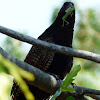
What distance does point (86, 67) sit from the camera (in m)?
8.55

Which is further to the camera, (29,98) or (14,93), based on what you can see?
(14,93)

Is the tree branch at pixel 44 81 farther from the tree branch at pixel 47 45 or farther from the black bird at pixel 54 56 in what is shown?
the black bird at pixel 54 56

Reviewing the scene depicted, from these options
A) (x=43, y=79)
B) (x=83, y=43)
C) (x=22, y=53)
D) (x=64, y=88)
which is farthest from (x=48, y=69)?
(x=83, y=43)

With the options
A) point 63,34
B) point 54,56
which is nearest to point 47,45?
point 54,56

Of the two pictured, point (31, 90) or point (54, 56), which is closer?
point (31, 90)

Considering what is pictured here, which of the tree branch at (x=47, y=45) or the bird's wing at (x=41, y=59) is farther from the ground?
the tree branch at (x=47, y=45)

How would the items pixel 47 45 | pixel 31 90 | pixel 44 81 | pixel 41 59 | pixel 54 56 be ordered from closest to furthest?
pixel 47 45 → pixel 44 81 → pixel 31 90 → pixel 41 59 → pixel 54 56

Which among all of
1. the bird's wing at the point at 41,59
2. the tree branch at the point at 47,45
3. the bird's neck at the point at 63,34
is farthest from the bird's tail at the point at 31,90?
the tree branch at the point at 47,45

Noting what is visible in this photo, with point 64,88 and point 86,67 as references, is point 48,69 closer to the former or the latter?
point 64,88

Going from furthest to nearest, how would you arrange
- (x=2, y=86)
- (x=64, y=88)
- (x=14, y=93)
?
(x=14, y=93) < (x=64, y=88) < (x=2, y=86)

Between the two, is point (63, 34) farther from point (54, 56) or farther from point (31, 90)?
point (31, 90)

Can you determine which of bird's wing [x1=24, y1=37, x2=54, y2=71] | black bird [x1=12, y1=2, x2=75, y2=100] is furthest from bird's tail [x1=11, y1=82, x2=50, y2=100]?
bird's wing [x1=24, y1=37, x2=54, y2=71]

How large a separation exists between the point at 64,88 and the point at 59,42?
306 cm

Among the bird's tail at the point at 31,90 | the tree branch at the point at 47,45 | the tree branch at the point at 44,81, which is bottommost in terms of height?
the bird's tail at the point at 31,90
